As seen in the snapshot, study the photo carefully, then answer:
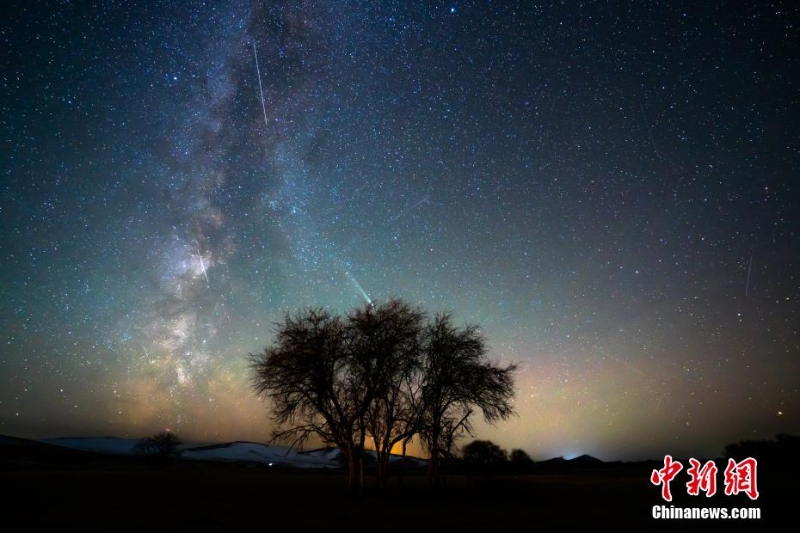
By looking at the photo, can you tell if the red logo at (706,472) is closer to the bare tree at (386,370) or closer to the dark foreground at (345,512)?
Result: the dark foreground at (345,512)

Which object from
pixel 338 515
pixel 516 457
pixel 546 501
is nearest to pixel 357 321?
pixel 338 515

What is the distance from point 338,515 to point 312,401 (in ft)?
33.8

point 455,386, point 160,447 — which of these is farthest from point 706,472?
point 160,447

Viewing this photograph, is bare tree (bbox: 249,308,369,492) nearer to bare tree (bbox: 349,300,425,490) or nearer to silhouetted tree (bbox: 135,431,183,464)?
bare tree (bbox: 349,300,425,490)

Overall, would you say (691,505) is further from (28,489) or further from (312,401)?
(28,489)

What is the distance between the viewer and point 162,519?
1622 centimetres

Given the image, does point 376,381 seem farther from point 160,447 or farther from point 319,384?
point 160,447

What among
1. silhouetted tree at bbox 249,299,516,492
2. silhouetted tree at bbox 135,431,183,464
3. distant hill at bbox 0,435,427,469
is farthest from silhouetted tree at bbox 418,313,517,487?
distant hill at bbox 0,435,427,469

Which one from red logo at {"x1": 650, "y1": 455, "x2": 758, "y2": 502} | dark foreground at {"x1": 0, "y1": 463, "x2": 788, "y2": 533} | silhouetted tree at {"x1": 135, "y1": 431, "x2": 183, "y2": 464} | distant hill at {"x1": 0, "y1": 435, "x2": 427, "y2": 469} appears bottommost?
distant hill at {"x1": 0, "y1": 435, "x2": 427, "y2": 469}

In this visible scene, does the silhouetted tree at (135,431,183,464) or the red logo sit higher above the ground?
the red logo

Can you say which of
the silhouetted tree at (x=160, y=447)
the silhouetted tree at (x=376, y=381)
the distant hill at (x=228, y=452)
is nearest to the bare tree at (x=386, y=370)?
the silhouetted tree at (x=376, y=381)

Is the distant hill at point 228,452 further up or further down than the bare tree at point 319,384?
further down

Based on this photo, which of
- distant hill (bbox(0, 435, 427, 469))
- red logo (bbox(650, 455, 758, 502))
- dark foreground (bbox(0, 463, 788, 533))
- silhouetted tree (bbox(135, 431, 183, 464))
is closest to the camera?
dark foreground (bbox(0, 463, 788, 533))

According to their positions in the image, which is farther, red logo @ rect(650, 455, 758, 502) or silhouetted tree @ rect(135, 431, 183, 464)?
silhouetted tree @ rect(135, 431, 183, 464)
